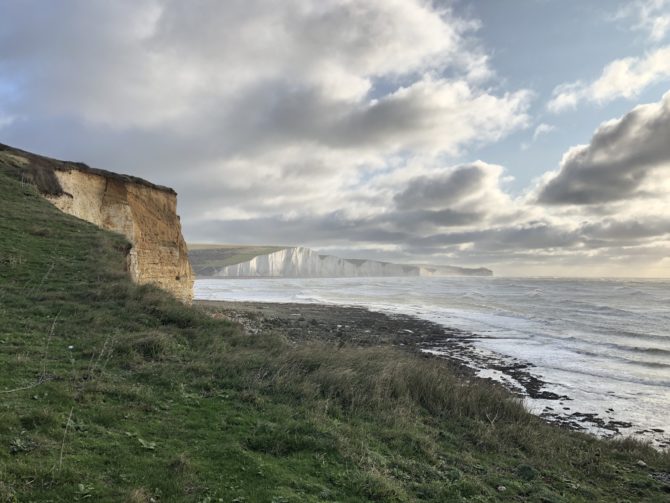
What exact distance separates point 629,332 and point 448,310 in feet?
59.4

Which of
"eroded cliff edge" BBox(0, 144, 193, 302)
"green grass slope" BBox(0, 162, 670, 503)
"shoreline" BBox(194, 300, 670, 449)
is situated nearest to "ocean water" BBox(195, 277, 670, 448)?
"shoreline" BBox(194, 300, 670, 449)

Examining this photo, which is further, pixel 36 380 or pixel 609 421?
pixel 609 421

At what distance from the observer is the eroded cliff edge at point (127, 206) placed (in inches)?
842

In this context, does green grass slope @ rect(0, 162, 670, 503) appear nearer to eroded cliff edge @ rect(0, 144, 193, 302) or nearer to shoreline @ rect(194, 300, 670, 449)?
shoreline @ rect(194, 300, 670, 449)

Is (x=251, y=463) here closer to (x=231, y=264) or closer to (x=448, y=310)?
(x=448, y=310)

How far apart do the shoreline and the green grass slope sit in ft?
10.2

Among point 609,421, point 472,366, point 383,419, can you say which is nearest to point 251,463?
point 383,419

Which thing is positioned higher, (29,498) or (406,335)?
(29,498)

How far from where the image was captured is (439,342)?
2567cm

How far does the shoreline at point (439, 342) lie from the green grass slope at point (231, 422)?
10.2 ft

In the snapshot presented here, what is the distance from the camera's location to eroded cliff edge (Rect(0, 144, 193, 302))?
70.2ft

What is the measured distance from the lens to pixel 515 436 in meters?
9.01

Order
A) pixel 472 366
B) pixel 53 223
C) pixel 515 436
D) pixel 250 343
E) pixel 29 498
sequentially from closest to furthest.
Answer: pixel 29 498 < pixel 515 436 < pixel 250 343 < pixel 53 223 < pixel 472 366

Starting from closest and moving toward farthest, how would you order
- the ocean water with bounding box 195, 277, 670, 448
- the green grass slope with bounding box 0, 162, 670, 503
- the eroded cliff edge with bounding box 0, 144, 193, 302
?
the green grass slope with bounding box 0, 162, 670, 503 → the ocean water with bounding box 195, 277, 670, 448 → the eroded cliff edge with bounding box 0, 144, 193, 302
